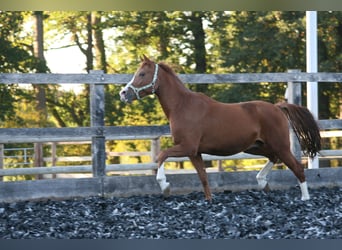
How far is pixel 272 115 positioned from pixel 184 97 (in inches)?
36.1

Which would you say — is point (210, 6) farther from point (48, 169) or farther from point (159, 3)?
point (48, 169)

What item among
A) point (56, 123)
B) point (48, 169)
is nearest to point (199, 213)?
point (48, 169)

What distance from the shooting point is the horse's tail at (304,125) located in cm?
662

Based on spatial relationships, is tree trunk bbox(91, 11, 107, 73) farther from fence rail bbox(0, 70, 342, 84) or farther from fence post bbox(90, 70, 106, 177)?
fence post bbox(90, 70, 106, 177)

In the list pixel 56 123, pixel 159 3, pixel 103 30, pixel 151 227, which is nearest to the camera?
pixel 159 3

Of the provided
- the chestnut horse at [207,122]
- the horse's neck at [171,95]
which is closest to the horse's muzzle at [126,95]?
the chestnut horse at [207,122]

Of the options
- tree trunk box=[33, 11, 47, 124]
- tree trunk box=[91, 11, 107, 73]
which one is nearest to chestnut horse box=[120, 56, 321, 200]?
tree trunk box=[33, 11, 47, 124]

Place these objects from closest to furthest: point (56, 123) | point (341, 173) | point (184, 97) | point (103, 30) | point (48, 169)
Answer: point (184, 97) → point (341, 173) → point (48, 169) → point (103, 30) → point (56, 123)

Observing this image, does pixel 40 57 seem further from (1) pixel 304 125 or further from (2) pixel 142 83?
(1) pixel 304 125

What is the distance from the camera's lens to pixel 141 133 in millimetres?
6602

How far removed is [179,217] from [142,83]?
1.56m

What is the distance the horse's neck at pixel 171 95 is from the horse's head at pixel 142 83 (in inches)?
4.5

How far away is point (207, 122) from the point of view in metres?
6.25

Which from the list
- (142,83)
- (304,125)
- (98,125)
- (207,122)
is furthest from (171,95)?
(304,125)
